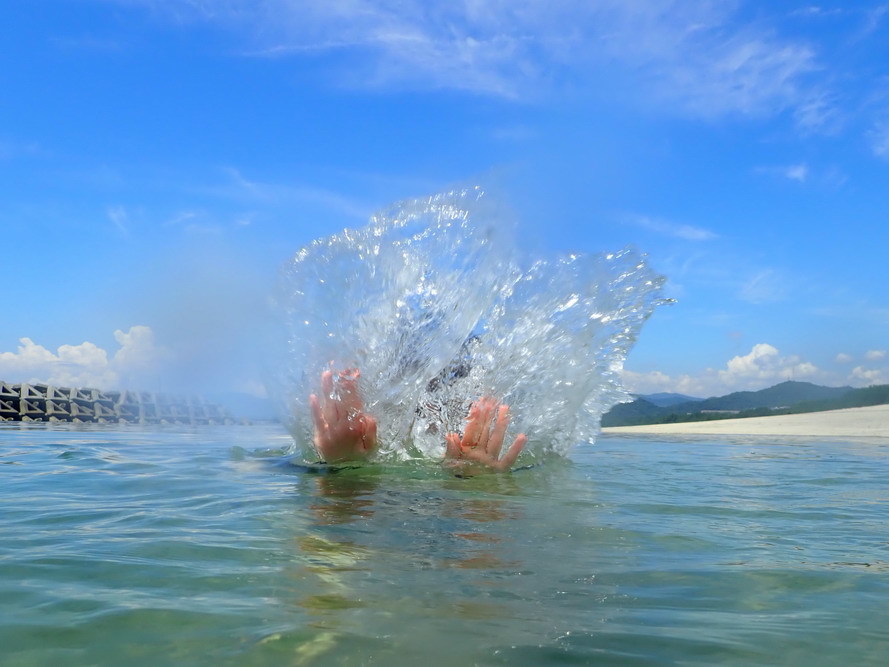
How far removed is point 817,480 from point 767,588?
400 cm

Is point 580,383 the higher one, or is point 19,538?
point 580,383

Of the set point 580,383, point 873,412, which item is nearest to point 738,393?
point 873,412

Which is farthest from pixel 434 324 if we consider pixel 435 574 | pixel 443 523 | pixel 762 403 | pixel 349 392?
pixel 762 403

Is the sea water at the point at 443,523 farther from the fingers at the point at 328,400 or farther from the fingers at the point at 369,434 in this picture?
→ the fingers at the point at 328,400

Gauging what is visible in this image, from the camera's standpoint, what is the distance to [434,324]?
19.6 ft

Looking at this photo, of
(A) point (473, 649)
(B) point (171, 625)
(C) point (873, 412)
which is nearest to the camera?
(A) point (473, 649)

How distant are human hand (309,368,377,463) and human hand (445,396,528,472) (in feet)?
2.33

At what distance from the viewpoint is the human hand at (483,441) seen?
5.75 m

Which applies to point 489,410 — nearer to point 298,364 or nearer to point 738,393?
point 298,364

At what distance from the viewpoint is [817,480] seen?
588 centimetres

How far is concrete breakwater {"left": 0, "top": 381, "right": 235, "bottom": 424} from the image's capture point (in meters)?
22.6

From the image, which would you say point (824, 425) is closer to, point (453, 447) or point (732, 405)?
point (453, 447)

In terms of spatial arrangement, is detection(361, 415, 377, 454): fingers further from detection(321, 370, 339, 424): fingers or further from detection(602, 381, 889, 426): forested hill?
detection(602, 381, 889, 426): forested hill

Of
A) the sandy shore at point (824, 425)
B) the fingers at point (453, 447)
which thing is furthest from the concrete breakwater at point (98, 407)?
the fingers at point (453, 447)
